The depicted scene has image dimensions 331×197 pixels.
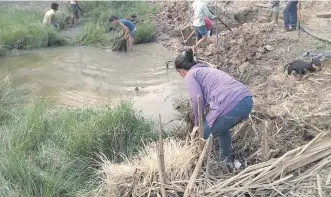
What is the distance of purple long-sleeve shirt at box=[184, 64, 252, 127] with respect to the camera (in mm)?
4152

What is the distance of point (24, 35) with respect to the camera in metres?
11.7

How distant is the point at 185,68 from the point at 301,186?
1.54 m

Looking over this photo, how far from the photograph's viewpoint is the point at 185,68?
4328 millimetres

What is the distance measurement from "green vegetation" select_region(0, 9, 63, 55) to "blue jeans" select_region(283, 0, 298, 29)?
6092mm

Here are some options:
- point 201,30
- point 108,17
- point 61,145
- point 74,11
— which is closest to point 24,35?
point 74,11

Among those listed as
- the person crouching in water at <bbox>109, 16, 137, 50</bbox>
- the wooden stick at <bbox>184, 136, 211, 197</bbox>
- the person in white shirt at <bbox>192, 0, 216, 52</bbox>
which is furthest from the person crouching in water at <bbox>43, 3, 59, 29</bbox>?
the wooden stick at <bbox>184, 136, 211, 197</bbox>

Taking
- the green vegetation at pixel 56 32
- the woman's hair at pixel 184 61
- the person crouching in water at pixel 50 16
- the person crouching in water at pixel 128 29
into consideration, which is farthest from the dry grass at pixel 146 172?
the person crouching in water at pixel 50 16

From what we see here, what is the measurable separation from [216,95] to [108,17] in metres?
10.2

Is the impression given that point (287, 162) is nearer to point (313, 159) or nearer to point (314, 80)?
point (313, 159)

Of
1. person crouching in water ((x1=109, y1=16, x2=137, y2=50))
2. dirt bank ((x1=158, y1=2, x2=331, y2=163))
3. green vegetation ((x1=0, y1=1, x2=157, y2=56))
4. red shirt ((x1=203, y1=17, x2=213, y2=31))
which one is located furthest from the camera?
green vegetation ((x1=0, y1=1, x2=157, y2=56))

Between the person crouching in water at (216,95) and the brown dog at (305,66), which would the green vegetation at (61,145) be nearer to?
the person crouching in water at (216,95)

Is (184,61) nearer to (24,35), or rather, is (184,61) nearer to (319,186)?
(319,186)

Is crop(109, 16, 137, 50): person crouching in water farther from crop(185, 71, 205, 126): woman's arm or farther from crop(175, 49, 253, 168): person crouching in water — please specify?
crop(185, 71, 205, 126): woman's arm

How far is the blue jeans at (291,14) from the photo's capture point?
9.52 meters
